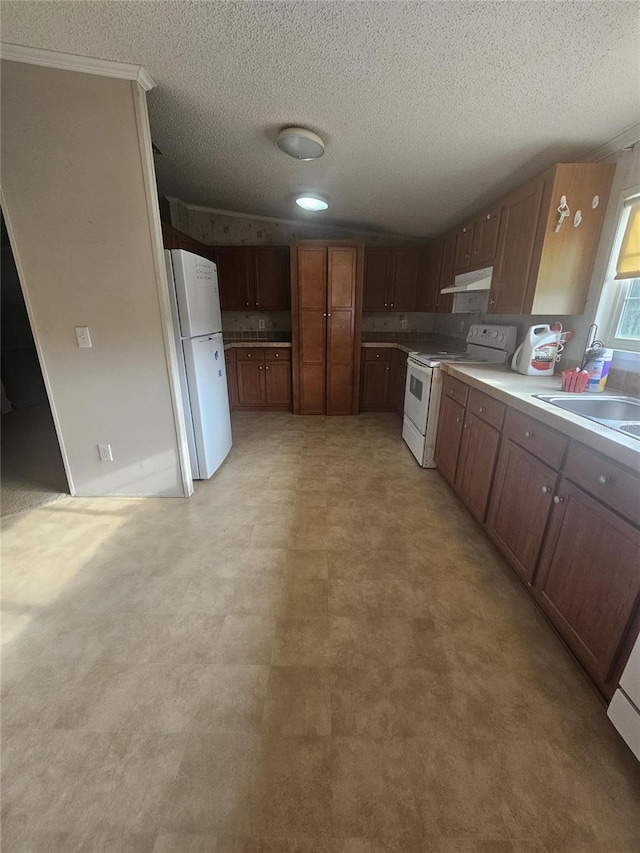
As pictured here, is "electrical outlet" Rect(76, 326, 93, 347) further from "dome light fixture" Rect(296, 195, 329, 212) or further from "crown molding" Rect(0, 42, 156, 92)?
"dome light fixture" Rect(296, 195, 329, 212)

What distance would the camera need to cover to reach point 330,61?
4.76 feet

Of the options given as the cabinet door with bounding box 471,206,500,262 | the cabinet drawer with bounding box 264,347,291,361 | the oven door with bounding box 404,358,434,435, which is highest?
the cabinet door with bounding box 471,206,500,262

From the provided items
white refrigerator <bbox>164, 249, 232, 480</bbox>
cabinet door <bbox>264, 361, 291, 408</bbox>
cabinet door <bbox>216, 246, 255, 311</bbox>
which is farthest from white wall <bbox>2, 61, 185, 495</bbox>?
cabinet door <bbox>216, 246, 255, 311</bbox>

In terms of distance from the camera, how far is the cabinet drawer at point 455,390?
2.29 m

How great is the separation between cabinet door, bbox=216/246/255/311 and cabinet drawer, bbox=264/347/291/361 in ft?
2.33

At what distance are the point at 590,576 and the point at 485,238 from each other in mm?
2523

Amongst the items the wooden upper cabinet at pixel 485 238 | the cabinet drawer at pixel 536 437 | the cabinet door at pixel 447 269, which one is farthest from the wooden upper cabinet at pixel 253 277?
the cabinet drawer at pixel 536 437

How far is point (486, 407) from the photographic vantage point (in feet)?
6.51

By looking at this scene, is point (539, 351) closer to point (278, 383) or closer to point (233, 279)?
point (278, 383)

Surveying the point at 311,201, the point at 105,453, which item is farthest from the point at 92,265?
the point at 311,201

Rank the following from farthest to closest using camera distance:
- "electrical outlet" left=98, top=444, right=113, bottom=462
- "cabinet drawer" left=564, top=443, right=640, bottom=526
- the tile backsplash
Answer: the tile backsplash → "electrical outlet" left=98, top=444, right=113, bottom=462 → "cabinet drawer" left=564, top=443, right=640, bottom=526

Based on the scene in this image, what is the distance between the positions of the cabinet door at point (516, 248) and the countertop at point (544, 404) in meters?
0.46

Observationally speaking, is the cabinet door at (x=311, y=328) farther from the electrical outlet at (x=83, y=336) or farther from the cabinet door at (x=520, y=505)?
the cabinet door at (x=520, y=505)

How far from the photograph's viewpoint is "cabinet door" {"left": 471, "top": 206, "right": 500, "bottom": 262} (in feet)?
8.16
